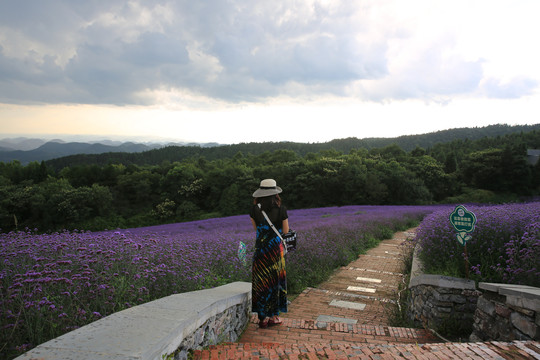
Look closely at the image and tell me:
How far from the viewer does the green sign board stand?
429 centimetres

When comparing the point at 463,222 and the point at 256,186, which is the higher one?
the point at 463,222

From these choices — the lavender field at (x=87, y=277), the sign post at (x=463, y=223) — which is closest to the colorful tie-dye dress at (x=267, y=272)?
the lavender field at (x=87, y=277)

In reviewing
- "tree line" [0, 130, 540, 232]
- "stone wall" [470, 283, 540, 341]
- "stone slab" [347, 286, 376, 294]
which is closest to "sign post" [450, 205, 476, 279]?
"stone wall" [470, 283, 540, 341]

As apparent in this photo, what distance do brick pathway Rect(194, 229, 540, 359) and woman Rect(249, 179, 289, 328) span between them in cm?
35

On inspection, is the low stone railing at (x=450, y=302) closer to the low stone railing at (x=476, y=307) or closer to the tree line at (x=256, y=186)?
the low stone railing at (x=476, y=307)

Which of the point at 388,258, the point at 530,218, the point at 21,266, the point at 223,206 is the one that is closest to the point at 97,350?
the point at 21,266

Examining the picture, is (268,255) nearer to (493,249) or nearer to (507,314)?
(507,314)

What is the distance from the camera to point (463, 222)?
4391mm

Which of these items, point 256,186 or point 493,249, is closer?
point 493,249

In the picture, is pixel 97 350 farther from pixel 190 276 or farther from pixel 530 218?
pixel 530 218

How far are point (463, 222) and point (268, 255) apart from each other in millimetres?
2697

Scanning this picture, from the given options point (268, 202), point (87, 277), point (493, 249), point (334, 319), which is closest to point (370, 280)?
point (334, 319)

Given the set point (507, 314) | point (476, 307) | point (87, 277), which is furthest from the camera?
point (476, 307)

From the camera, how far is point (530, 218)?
4637mm
